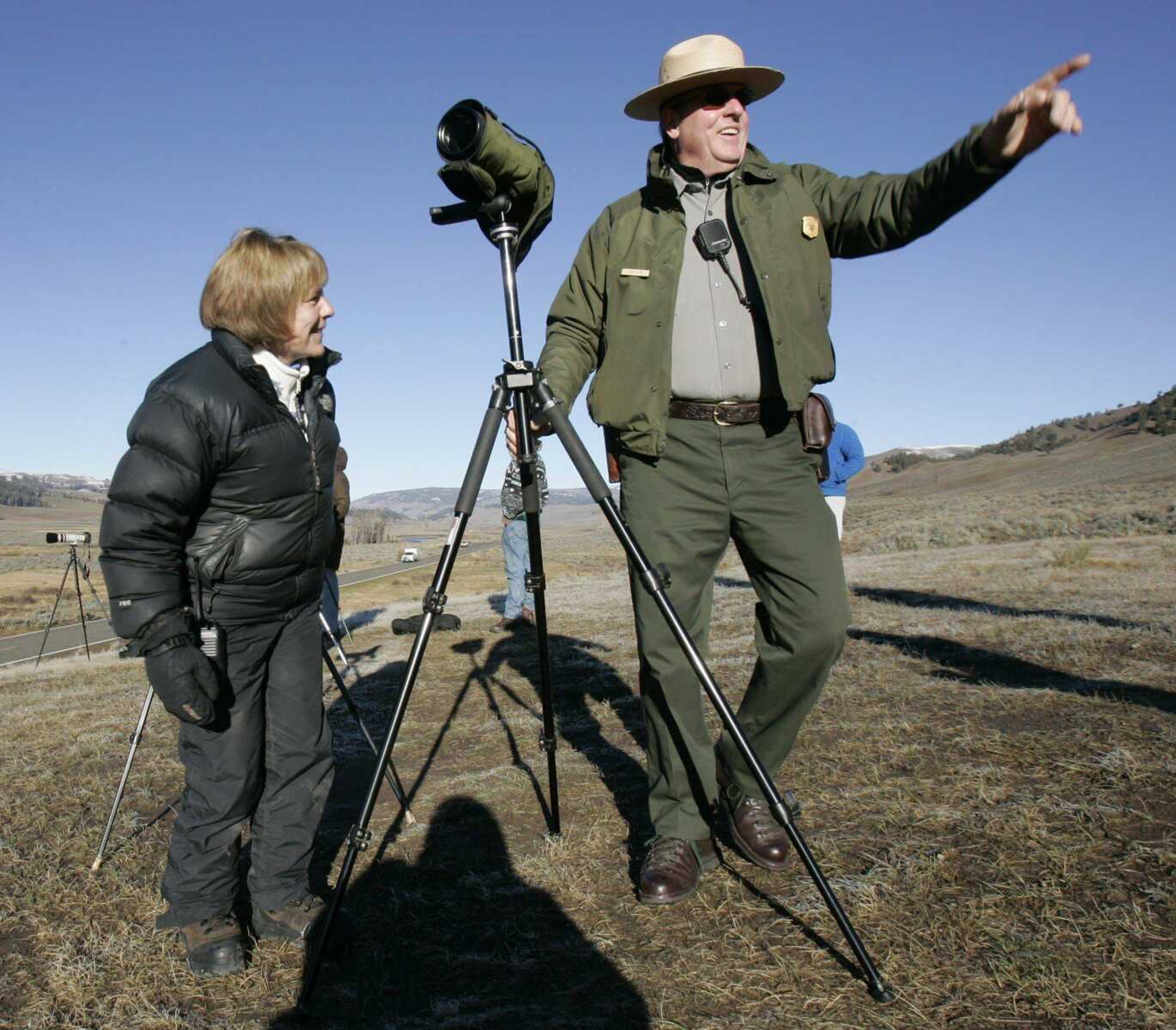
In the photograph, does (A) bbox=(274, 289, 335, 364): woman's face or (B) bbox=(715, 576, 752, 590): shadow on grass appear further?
(B) bbox=(715, 576, 752, 590): shadow on grass

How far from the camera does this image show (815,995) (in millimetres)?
2182

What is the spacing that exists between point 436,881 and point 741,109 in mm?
2926

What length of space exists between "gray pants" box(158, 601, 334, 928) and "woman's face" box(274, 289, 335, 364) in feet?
2.82

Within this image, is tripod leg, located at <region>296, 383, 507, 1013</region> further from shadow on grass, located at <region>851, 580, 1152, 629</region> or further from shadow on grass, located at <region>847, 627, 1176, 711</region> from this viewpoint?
shadow on grass, located at <region>851, 580, 1152, 629</region>

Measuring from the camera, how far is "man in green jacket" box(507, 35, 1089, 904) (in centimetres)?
298

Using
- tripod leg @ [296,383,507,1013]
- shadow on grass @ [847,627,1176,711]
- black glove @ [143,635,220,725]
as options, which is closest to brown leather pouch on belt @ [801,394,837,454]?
tripod leg @ [296,383,507,1013]

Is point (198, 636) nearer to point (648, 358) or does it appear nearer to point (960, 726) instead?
point (648, 358)

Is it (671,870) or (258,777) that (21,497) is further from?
(671,870)

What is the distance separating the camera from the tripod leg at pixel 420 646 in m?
2.33

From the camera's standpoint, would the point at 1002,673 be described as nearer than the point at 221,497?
No

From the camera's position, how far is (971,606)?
798cm

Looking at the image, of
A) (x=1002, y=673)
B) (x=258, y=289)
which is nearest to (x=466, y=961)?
(x=258, y=289)

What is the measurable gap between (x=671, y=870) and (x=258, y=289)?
2233 millimetres

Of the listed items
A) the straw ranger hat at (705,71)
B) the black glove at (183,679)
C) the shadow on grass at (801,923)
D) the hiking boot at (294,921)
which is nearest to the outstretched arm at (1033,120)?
the straw ranger hat at (705,71)
